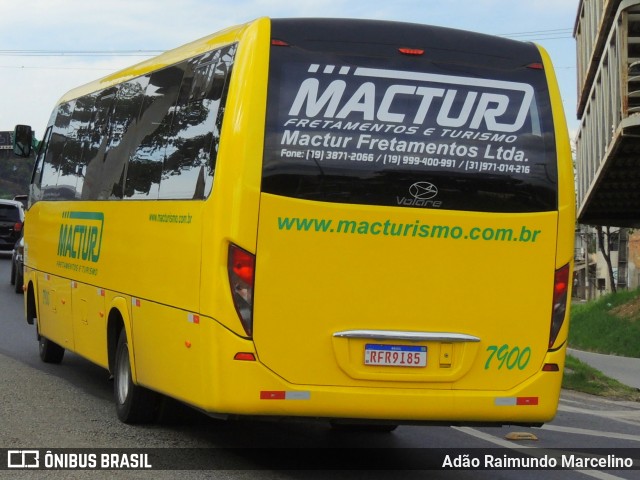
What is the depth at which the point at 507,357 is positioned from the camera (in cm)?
861

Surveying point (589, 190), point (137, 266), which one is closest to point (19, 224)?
point (589, 190)

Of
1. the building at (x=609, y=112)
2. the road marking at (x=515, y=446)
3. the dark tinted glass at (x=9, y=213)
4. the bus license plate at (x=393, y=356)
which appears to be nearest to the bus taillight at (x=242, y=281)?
the bus license plate at (x=393, y=356)

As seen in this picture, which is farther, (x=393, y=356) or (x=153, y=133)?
(x=153, y=133)

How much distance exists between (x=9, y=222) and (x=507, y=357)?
105 ft

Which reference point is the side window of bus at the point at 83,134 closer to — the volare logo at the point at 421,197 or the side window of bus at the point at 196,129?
the side window of bus at the point at 196,129

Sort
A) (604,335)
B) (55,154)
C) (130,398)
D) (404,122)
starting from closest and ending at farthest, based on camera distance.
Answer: (404,122)
(130,398)
(55,154)
(604,335)

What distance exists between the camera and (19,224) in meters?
38.5

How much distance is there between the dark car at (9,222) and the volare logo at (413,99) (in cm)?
3073

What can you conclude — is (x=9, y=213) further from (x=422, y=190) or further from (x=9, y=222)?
(x=422, y=190)

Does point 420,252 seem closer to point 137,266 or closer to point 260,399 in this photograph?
point 260,399

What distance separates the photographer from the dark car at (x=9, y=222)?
38.4m

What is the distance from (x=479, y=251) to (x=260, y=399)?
1.69 m

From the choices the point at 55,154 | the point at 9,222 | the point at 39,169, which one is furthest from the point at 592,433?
the point at 9,222

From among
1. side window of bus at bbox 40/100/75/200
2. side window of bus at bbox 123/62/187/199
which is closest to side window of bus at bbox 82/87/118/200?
side window of bus at bbox 123/62/187/199
